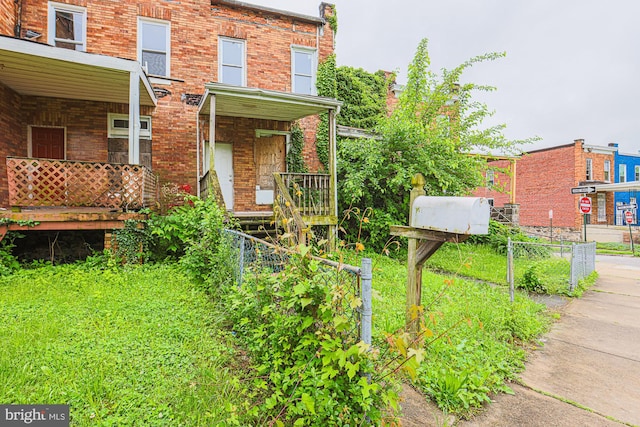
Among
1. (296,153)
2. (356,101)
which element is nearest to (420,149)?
(296,153)

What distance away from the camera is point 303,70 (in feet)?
37.3

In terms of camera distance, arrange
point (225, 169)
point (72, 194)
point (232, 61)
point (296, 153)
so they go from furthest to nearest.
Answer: point (296, 153) < point (232, 61) < point (225, 169) < point (72, 194)

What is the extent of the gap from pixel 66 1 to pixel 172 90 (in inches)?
131

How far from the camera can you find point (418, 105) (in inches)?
428

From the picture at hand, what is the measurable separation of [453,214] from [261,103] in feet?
22.4

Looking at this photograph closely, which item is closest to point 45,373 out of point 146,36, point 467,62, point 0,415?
point 0,415

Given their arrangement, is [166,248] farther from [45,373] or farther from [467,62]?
[467,62]

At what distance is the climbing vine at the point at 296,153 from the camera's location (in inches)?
424

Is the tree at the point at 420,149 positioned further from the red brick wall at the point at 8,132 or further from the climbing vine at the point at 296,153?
the red brick wall at the point at 8,132

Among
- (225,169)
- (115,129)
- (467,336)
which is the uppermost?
(115,129)

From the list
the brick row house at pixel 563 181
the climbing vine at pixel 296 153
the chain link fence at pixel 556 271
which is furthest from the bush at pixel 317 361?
the brick row house at pixel 563 181

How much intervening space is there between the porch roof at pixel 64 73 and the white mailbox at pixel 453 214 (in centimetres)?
677

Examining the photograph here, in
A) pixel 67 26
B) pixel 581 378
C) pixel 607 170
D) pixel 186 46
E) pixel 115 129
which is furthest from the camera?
pixel 607 170

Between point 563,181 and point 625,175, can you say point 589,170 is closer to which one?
point 563,181
